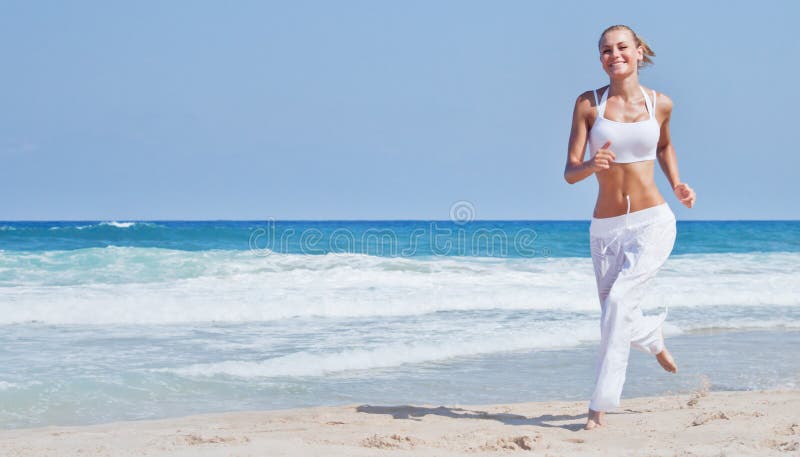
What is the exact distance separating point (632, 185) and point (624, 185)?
0.12 feet

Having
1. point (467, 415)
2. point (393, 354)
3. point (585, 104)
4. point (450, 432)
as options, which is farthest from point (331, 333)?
point (585, 104)

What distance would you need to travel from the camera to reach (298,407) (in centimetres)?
519

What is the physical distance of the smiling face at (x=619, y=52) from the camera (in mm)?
3930

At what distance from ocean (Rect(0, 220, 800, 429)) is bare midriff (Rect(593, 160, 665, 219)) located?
1.83m

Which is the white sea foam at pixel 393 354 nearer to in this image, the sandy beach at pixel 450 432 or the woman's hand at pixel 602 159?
the sandy beach at pixel 450 432

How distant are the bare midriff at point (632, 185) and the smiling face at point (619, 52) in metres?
0.43

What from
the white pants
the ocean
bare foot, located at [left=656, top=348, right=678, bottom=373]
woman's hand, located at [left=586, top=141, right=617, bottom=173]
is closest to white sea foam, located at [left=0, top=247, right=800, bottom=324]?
the ocean

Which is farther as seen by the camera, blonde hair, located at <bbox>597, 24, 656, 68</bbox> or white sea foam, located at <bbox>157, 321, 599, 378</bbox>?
white sea foam, located at <bbox>157, 321, 599, 378</bbox>

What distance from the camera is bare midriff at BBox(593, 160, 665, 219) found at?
13.1 ft

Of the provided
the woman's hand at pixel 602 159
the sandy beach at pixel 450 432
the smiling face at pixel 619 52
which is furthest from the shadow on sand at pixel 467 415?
the smiling face at pixel 619 52

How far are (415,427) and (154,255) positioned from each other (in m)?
14.6

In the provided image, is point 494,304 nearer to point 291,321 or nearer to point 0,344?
point 291,321

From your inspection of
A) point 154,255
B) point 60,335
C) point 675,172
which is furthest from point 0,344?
point 154,255

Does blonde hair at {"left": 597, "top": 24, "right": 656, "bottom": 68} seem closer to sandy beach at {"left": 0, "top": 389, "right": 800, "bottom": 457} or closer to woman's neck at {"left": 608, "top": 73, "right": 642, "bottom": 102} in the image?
woman's neck at {"left": 608, "top": 73, "right": 642, "bottom": 102}
